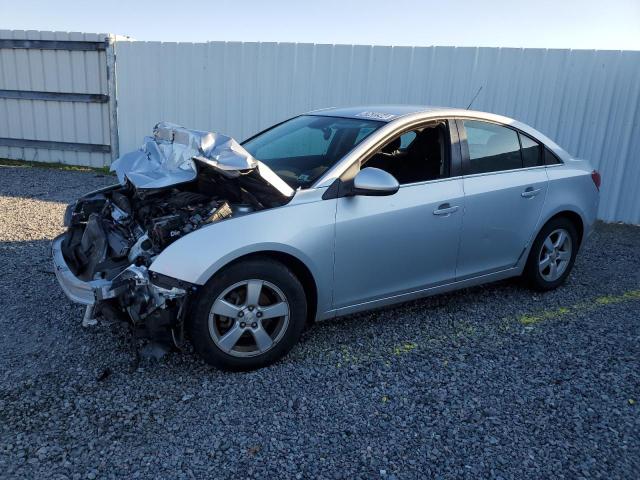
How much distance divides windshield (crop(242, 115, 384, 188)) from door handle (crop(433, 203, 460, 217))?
29.1 inches

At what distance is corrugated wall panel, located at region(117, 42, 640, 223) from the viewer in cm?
799

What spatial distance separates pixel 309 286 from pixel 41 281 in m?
2.65

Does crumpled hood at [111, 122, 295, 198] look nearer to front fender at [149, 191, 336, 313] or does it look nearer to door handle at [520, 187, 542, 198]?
front fender at [149, 191, 336, 313]

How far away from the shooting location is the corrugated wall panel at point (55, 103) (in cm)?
1011

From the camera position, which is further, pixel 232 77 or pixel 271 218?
pixel 232 77

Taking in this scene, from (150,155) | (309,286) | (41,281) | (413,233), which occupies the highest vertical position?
(150,155)

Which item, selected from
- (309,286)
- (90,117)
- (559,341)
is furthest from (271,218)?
(90,117)

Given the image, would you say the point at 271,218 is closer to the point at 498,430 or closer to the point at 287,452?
the point at 287,452

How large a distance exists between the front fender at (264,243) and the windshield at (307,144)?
268mm

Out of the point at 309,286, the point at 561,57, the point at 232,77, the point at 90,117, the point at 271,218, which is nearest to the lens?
the point at 271,218

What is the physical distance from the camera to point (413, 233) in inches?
153

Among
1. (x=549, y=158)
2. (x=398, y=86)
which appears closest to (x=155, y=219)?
(x=549, y=158)

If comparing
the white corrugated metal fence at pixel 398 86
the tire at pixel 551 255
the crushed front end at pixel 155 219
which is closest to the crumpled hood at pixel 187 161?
the crushed front end at pixel 155 219

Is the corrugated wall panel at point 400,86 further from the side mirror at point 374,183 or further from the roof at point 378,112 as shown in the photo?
the side mirror at point 374,183
